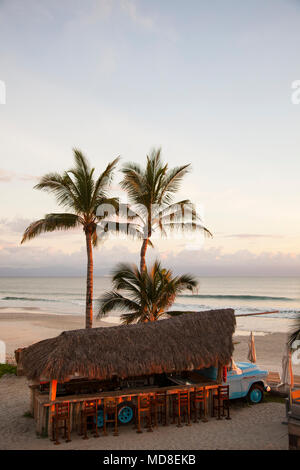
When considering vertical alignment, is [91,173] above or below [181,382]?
above

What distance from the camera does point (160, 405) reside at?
419 inches

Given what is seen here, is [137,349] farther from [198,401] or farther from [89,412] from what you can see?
[198,401]

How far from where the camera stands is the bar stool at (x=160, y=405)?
33.8ft

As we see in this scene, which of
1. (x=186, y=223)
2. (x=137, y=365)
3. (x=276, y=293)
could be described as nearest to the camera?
(x=137, y=365)

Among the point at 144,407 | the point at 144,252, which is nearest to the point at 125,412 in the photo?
the point at 144,407

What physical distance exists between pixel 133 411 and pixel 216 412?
2.39 metres

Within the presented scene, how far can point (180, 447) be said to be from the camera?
29.1 ft

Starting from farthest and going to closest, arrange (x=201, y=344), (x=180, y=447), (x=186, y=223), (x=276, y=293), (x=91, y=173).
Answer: (x=276, y=293) → (x=186, y=223) → (x=91, y=173) → (x=201, y=344) → (x=180, y=447)

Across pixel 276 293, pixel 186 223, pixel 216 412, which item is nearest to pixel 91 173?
pixel 186 223

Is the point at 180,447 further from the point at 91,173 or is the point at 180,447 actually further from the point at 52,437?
the point at 91,173

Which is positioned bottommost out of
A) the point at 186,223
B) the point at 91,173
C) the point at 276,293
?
the point at 276,293

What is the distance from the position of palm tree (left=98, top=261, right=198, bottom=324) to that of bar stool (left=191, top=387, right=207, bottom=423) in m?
5.66

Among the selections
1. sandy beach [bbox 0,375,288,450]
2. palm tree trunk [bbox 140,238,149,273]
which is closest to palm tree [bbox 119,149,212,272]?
palm tree trunk [bbox 140,238,149,273]

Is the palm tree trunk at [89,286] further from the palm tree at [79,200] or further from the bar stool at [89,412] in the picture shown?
Result: the bar stool at [89,412]
